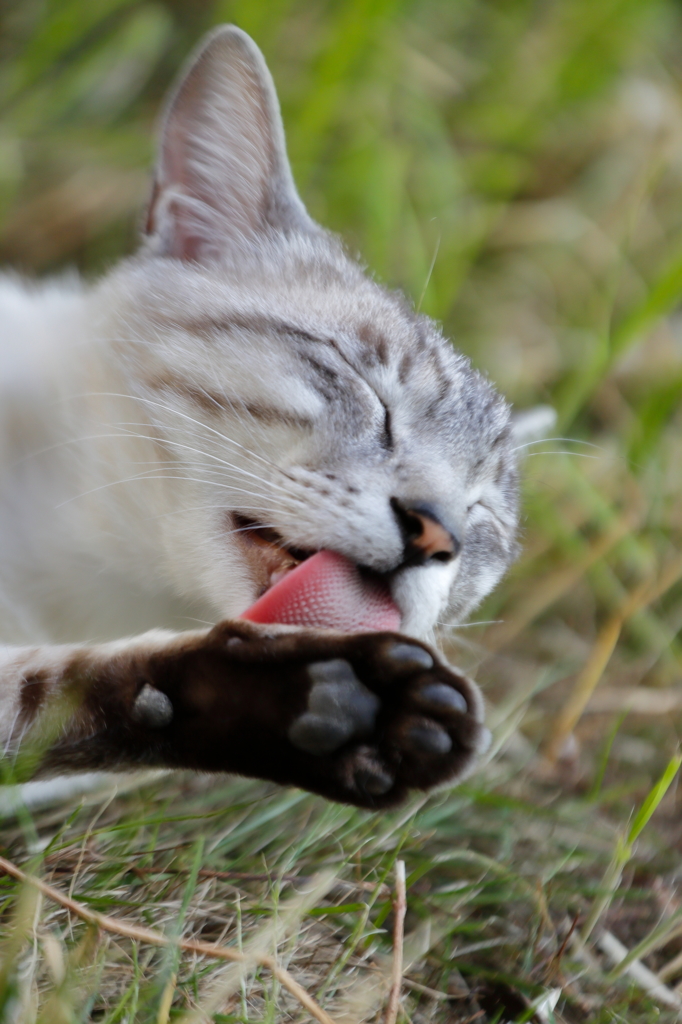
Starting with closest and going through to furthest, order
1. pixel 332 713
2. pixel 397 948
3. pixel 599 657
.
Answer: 1. pixel 332 713
2. pixel 397 948
3. pixel 599 657

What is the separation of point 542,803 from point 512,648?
2.09 ft

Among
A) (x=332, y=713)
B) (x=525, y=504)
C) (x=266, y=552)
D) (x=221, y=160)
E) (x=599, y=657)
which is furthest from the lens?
(x=599, y=657)

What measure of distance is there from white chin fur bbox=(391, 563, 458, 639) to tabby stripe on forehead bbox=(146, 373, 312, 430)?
34 centimetres

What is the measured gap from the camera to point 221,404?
1633 millimetres

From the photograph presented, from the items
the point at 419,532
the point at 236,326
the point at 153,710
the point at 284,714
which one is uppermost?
the point at 236,326

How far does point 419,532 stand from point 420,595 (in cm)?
12

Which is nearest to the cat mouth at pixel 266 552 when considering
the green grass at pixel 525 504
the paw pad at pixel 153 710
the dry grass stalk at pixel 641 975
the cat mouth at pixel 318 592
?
the cat mouth at pixel 318 592

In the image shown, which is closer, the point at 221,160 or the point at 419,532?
the point at 419,532

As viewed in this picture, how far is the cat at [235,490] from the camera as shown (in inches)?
47.7

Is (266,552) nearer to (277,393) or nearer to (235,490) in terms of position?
(235,490)

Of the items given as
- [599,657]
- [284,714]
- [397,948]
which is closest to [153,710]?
[284,714]

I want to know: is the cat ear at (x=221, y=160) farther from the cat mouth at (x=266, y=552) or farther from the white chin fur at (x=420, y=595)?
A: the white chin fur at (x=420, y=595)

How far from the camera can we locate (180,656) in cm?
→ 127

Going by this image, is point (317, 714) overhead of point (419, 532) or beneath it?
beneath
